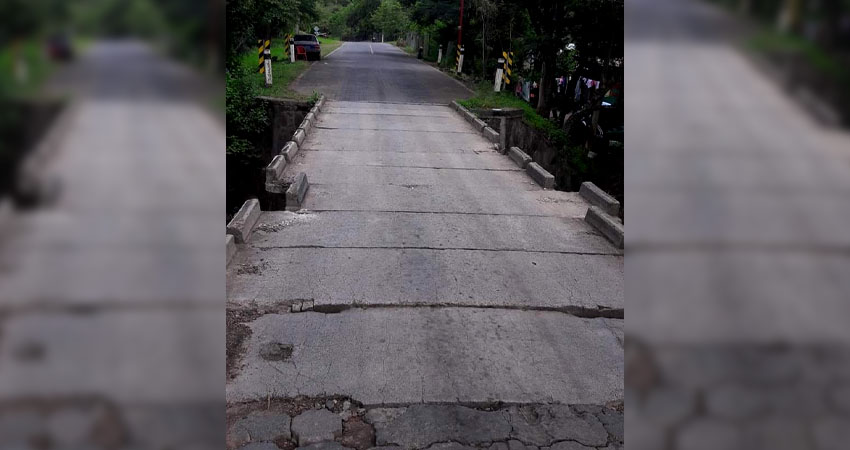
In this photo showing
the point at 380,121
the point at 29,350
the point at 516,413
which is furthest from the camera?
the point at 380,121

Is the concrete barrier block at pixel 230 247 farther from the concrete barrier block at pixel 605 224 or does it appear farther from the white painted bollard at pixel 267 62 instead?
the white painted bollard at pixel 267 62

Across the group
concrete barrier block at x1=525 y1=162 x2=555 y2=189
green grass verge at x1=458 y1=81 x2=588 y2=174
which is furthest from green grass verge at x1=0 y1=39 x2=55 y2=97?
green grass verge at x1=458 y1=81 x2=588 y2=174

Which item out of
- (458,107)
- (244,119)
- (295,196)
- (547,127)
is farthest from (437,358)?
(547,127)

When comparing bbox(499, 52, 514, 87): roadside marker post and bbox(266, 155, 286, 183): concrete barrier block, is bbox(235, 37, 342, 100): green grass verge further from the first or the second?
bbox(499, 52, 514, 87): roadside marker post

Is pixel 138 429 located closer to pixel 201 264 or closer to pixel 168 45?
pixel 201 264

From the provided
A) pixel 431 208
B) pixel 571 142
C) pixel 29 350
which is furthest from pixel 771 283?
pixel 571 142

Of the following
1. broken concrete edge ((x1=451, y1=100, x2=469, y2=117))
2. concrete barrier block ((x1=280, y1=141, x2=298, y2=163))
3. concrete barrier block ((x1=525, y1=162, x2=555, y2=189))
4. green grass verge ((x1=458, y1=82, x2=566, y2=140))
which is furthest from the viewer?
green grass verge ((x1=458, y1=82, x2=566, y2=140))

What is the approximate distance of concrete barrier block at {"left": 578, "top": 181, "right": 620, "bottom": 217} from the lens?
242 inches

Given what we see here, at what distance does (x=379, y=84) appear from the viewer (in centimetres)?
1812

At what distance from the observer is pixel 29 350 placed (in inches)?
22.5

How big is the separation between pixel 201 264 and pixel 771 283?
1.88ft

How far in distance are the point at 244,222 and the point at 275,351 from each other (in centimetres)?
209

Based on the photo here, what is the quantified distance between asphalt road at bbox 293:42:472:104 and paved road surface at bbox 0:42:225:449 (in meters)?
14.6

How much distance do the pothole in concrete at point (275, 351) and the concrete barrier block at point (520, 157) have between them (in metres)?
5.59
